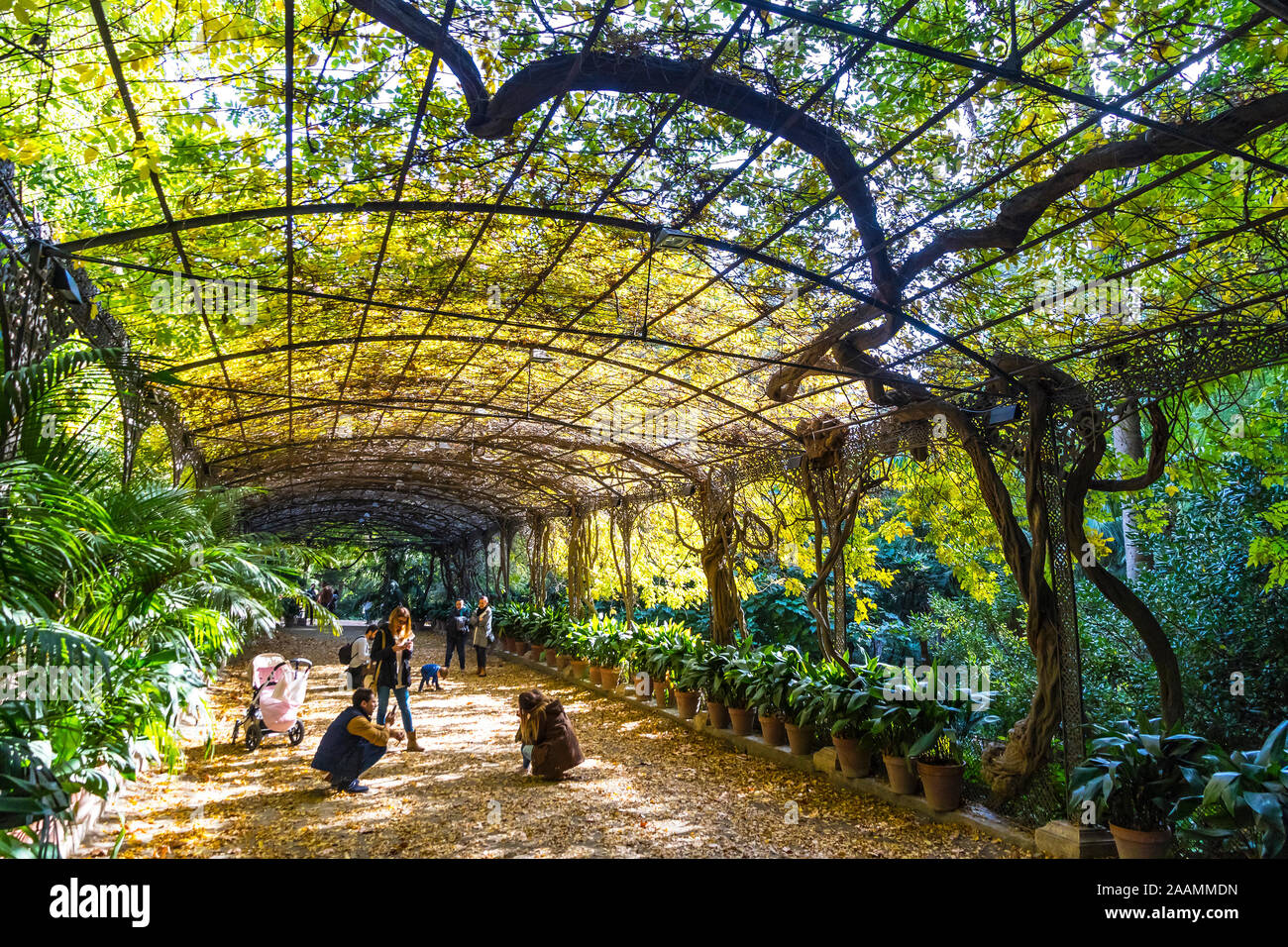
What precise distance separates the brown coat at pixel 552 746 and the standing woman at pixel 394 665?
4.56 feet

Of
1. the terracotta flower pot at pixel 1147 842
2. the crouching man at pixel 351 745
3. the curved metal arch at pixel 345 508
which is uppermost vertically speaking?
the curved metal arch at pixel 345 508

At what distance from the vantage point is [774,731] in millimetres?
7266

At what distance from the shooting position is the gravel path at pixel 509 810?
16.0 feet

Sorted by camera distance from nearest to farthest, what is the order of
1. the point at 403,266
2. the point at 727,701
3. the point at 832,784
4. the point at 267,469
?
the point at 403,266, the point at 832,784, the point at 727,701, the point at 267,469

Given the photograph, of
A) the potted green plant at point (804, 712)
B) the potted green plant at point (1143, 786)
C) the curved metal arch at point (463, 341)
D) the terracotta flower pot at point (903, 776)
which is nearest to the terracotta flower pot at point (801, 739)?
the potted green plant at point (804, 712)

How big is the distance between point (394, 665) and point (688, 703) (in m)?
3.34

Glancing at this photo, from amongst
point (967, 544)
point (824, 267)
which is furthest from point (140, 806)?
point (967, 544)

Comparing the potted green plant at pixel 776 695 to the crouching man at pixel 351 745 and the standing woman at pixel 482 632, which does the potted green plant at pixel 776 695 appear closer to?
the crouching man at pixel 351 745

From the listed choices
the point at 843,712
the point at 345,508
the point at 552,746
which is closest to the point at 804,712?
the point at 843,712

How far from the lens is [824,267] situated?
17.0ft

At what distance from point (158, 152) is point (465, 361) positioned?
14.6ft

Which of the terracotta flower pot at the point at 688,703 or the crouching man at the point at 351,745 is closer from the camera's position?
the crouching man at the point at 351,745

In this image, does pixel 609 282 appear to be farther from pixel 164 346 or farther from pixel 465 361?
pixel 164 346

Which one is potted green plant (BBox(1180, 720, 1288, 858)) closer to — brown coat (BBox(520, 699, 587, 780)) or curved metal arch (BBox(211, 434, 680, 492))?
brown coat (BBox(520, 699, 587, 780))
